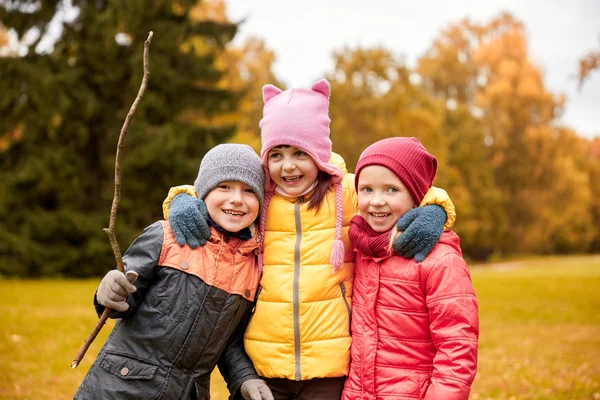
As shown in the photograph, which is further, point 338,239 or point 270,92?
point 270,92

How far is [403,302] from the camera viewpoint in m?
2.89

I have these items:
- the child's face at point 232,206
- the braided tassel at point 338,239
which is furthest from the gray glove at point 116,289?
the braided tassel at point 338,239

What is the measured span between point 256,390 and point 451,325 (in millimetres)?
1027

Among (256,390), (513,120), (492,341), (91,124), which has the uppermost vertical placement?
(513,120)

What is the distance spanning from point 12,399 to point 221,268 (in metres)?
3.82

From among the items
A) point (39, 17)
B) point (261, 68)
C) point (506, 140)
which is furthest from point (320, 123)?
point (506, 140)

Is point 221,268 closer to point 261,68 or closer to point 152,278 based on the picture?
point 152,278

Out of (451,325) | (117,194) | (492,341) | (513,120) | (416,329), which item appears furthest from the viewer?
(513,120)

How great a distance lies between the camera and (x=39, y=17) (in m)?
17.1

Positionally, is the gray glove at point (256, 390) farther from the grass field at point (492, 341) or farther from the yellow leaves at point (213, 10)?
the yellow leaves at point (213, 10)

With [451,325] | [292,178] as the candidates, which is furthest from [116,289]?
[451,325]

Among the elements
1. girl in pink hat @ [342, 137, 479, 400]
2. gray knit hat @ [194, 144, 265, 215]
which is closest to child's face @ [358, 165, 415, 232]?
girl in pink hat @ [342, 137, 479, 400]

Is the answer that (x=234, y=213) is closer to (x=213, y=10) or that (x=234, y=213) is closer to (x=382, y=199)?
(x=382, y=199)

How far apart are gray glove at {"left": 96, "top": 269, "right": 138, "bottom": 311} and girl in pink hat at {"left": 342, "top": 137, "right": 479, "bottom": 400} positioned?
3.70 feet
